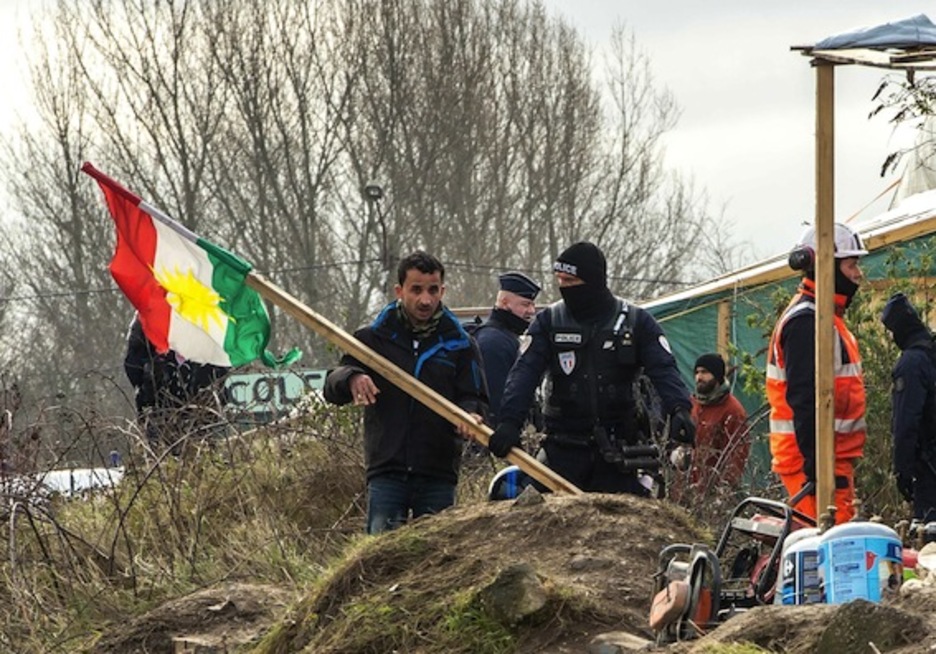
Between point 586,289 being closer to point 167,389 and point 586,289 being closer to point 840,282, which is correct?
point 840,282

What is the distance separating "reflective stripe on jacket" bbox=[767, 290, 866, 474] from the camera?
969 centimetres

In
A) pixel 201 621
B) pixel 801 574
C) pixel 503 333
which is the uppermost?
pixel 503 333

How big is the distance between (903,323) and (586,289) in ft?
6.12

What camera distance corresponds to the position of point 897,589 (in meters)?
6.98

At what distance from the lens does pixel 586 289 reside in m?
10.2

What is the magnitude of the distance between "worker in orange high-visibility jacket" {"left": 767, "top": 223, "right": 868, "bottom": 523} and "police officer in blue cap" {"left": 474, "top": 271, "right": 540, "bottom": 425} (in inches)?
109

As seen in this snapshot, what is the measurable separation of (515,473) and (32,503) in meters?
2.76

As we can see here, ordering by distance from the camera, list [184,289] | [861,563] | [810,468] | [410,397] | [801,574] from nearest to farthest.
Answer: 1. [861,563]
2. [801,574]
3. [810,468]
4. [410,397]
5. [184,289]

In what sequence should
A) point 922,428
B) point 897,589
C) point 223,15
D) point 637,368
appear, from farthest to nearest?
1. point 223,15
2. point 922,428
3. point 637,368
4. point 897,589

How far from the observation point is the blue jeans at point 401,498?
34.0 ft

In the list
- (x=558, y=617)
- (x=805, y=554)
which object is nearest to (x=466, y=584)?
(x=558, y=617)

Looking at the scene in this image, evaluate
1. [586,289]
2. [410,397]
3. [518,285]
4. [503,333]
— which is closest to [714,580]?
[586,289]

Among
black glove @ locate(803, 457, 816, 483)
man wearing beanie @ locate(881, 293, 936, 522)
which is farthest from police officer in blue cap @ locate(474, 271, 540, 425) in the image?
black glove @ locate(803, 457, 816, 483)

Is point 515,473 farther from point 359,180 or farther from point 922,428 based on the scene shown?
point 359,180
